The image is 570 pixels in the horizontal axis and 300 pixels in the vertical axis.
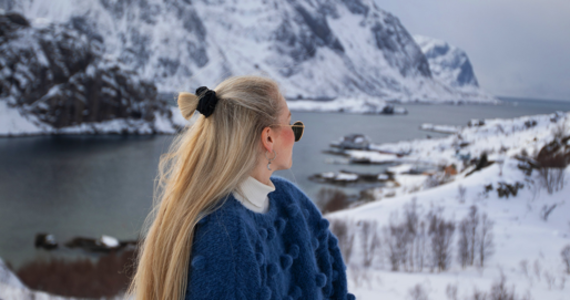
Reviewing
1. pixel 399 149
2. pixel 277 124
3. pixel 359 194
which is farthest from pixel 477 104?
pixel 277 124

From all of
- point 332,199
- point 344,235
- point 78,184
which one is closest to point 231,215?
point 344,235

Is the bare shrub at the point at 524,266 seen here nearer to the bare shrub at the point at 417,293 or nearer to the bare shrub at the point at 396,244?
the bare shrub at the point at 417,293

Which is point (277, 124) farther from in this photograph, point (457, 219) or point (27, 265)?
point (27, 265)

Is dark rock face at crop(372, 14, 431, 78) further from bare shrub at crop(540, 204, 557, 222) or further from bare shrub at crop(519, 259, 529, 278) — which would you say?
bare shrub at crop(519, 259, 529, 278)

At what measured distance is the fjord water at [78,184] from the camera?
15797 millimetres

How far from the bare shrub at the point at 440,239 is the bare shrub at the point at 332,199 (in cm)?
873

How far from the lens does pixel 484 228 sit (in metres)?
7.75

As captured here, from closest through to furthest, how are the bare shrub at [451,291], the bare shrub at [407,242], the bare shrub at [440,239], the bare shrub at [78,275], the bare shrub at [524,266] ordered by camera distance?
the bare shrub at [451,291], the bare shrub at [524,266], the bare shrub at [440,239], the bare shrub at [407,242], the bare shrub at [78,275]

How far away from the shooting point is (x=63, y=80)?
124 feet

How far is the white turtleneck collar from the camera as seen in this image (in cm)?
88

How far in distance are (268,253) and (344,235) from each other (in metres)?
8.89

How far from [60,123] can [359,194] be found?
99.6ft

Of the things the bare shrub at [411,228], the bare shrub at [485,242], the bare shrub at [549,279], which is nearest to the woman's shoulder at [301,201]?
the bare shrub at [549,279]

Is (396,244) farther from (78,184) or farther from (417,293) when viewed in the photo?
(78,184)
